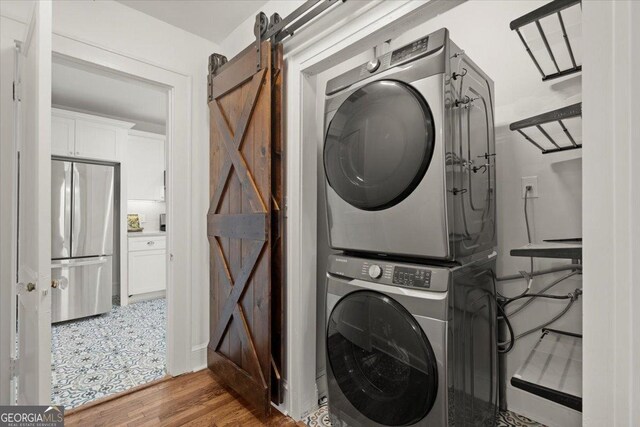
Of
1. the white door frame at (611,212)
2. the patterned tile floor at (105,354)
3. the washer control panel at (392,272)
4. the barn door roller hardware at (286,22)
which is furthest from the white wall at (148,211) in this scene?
the white door frame at (611,212)

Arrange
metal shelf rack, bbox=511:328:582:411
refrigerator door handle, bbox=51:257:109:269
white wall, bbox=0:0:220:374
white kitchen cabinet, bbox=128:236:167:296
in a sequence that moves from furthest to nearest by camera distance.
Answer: white kitchen cabinet, bbox=128:236:167:296, refrigerator door handle, bbox=51:257:109:269, white wall, bbox=0:0:220:374, metal shelf rack, bbox=511:328:582:411

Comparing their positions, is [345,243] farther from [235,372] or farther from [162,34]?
[162,34]

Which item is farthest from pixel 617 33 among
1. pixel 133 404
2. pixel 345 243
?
pixel 133 404

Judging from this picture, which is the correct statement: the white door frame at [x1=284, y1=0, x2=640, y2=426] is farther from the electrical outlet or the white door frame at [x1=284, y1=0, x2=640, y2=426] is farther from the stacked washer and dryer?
the electrical outlet

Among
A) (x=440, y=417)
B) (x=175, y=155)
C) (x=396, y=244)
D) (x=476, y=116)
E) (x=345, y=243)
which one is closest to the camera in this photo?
(x=440, y=417)

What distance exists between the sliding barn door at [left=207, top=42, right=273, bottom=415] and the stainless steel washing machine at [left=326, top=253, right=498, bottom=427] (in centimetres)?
50

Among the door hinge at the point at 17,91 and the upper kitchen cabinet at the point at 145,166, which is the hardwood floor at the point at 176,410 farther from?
the upper kitchen cabinet at the point at 145,166

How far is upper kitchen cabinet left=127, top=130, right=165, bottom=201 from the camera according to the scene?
4.56 metres

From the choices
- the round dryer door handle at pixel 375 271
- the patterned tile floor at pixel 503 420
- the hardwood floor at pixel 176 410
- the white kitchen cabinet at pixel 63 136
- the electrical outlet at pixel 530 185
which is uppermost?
the white kitchen cabinet at pixel 63 136

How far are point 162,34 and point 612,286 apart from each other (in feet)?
9.33

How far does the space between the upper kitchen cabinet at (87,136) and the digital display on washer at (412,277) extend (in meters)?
4.15

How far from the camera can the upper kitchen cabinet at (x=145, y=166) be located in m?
4.56

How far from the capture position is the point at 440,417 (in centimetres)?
115

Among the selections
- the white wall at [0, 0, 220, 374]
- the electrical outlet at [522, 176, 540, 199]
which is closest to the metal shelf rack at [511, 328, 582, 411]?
the electrical outlet at [522, 176, 540, 199]
